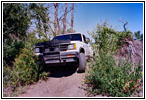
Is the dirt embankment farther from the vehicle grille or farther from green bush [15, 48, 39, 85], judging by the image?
the vehicle grille

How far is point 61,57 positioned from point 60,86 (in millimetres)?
1165

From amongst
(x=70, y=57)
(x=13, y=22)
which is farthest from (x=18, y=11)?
(x=70, y=57)

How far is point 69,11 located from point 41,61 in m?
9.45

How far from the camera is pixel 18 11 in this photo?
21.2 ft

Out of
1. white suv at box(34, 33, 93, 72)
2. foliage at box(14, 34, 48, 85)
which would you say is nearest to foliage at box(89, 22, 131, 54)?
white suv at box(34, 33, 93, 72)

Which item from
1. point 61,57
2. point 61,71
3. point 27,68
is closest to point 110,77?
point 61,57

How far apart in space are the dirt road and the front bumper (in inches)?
35.4

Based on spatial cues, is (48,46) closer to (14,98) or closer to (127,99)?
(14,98)

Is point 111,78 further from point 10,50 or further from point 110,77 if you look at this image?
point 10,50

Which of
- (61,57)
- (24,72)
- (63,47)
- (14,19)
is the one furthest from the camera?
(14,19)

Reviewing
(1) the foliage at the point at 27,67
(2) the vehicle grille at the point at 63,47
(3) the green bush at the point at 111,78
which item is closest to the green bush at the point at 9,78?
(1) the foliage at the point at 27,67

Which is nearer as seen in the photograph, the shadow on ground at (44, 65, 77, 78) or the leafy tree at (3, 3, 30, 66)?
the leafy tree at (3, 3, 30, 66)

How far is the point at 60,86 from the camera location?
570 cm

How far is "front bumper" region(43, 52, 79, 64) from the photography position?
5.55 m
